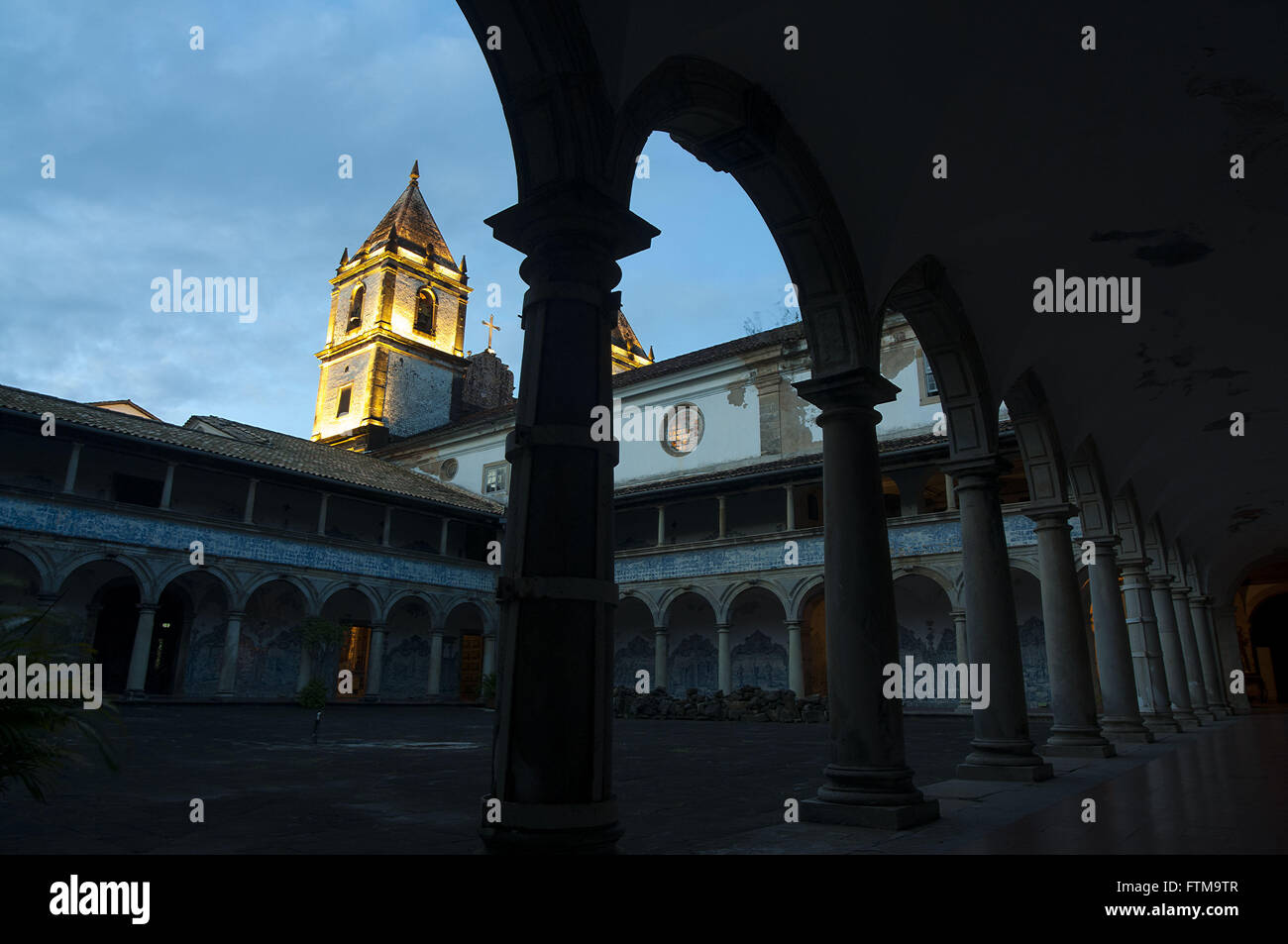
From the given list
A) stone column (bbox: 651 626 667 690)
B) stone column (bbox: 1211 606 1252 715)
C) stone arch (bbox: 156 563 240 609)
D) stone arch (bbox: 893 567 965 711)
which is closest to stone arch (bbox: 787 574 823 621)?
stone arch (bbox: 893 567 965 711)

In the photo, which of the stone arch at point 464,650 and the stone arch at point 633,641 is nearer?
the stone arch at point 633,641

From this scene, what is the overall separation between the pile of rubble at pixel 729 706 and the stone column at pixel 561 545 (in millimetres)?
17428

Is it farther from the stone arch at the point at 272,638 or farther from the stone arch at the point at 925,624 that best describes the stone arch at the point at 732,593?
the stone arch at the point at 272,638

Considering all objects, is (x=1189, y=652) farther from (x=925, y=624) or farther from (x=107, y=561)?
(x=107, y=561)

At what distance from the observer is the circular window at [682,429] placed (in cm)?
2800

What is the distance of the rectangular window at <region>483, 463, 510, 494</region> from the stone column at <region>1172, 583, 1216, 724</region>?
22.5 metres

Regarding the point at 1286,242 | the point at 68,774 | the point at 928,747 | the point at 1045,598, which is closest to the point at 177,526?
the point at 68,774

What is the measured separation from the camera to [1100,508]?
11.5 metres

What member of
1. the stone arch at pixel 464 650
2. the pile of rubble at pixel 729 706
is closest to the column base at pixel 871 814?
the pile of rubble at pixel 729 706

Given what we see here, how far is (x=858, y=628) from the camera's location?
511 cm

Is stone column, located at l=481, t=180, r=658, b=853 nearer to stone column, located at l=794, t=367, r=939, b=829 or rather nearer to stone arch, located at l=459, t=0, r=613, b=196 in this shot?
stone arch, located at l=459, t=0, r=613, b=196

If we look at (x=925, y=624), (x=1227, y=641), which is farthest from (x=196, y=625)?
(x=1227, y=641)

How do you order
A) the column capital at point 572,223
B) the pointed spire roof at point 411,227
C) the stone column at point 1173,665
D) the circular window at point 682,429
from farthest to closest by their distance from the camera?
the pointed spire roof at point 411,227 → the circular window at point 682,429 → the stone column at point 1173,665 → the column capital at point 572,223
